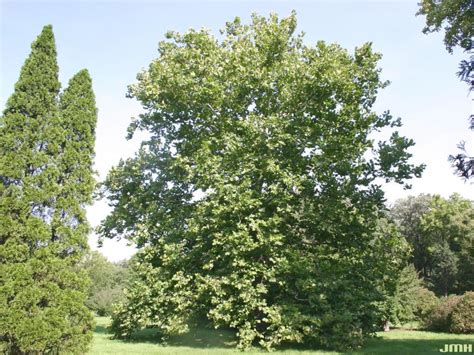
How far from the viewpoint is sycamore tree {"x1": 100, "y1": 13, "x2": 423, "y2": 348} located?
1562cm

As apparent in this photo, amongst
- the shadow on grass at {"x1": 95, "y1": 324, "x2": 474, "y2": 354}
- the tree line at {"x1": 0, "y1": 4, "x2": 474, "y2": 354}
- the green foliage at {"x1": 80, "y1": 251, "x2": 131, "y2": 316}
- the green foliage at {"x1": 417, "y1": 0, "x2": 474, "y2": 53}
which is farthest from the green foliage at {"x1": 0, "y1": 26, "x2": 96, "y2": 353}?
the green foliage at {"x1": 80, "y1": 251, "x2": 131, "y2": 316}

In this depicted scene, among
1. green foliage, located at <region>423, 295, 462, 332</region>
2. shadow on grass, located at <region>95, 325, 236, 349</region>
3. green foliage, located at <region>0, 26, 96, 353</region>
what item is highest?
green foliage, located at <region>0, 26, 96, 353</region>

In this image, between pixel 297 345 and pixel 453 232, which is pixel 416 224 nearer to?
pixel 453 232

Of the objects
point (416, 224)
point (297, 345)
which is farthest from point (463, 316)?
point (416, 224)

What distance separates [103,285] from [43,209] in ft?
174

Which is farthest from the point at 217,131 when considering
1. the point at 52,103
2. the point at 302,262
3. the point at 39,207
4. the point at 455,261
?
the point at 455,261

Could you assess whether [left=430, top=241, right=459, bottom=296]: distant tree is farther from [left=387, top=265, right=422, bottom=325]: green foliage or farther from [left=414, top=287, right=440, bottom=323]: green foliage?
[left=387, top=265, right=422, bottom=325]: green foliage

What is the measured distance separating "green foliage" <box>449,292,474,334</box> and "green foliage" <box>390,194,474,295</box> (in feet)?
65.9

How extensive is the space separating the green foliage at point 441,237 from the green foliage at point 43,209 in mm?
37314

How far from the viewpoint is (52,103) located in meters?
11.9

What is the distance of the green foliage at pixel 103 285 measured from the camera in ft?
147

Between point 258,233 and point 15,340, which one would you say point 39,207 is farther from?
point 258,233

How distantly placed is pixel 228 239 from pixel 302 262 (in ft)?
10.4

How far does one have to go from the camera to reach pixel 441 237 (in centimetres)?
4822
